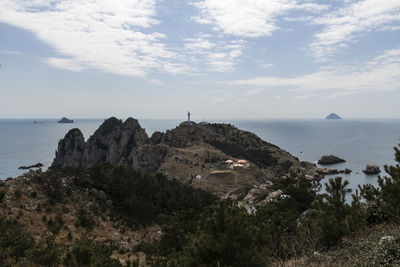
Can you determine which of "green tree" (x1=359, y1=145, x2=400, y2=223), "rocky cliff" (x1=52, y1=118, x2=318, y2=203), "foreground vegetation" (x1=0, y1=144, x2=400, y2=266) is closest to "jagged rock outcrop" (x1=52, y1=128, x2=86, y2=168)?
"rocky cliff" (x1=52, y1=118, x2=318, y2=203)

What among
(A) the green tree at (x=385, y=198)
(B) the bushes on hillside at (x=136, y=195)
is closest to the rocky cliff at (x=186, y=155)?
(B) the bushes on hillside at (x=136, y=195)

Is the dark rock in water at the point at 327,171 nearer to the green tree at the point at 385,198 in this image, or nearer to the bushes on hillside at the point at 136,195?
the bushes on hillside at the point at 136,195

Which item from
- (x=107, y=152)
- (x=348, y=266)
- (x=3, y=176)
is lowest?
(x=3, y=176)

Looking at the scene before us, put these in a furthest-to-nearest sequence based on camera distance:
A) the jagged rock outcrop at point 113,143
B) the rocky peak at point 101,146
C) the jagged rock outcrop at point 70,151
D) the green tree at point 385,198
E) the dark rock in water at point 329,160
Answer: the dark rock in water at point 329,160
the jagged rock outcrop at point 113,143
the rocky peak at point 101,146
the jagged rock outcrop at point 70,151
the green tree at point 385,198

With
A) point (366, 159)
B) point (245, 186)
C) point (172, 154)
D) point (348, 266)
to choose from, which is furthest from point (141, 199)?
point (366, 159)

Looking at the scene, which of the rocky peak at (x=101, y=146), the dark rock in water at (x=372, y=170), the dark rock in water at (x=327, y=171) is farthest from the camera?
the rocky peak at (x=101, y=146)

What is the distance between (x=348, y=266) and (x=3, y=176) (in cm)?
10204

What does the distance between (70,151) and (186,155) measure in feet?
157

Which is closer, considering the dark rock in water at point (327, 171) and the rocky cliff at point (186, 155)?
the rocky cliff at point (186, 155)

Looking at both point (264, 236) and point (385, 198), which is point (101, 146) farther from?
point (385, 198)

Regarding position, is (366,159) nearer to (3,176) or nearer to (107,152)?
(107,152)

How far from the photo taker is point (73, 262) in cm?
1083

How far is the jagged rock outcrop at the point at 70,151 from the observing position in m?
95.6

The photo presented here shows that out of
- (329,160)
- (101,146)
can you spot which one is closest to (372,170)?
(329,160)
